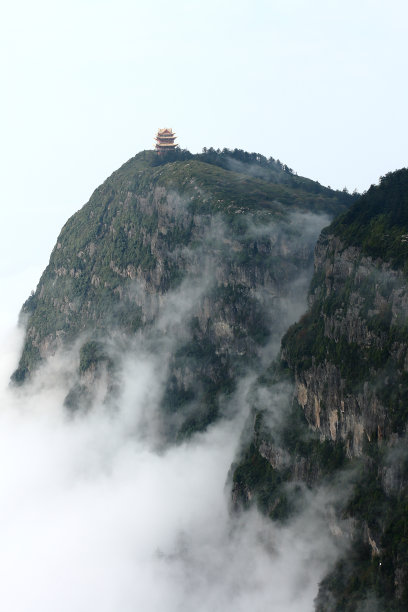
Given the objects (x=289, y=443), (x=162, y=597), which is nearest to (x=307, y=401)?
(x=289, y=443)

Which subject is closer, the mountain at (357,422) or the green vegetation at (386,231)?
the mountain at (357,422)

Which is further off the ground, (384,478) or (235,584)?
(384,478)

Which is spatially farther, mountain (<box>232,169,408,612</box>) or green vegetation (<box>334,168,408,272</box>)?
green vegetation (<box>334,168,408,272</box>)

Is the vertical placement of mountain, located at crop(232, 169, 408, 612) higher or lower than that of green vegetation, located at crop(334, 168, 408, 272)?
lower

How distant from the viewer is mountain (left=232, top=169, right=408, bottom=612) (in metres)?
151

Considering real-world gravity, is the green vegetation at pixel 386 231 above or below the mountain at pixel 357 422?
above

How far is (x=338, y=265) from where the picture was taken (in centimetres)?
19762

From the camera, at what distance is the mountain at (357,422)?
→ 151 metres

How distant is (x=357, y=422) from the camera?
167375 mm

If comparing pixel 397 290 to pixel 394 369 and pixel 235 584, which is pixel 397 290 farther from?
pixel 235 584

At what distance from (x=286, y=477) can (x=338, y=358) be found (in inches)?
1348

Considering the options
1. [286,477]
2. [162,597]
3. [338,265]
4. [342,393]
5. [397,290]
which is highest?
[338,265]

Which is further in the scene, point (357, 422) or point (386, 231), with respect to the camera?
point (386, 231)

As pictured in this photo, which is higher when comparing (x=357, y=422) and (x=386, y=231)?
(x=386, y=231)
